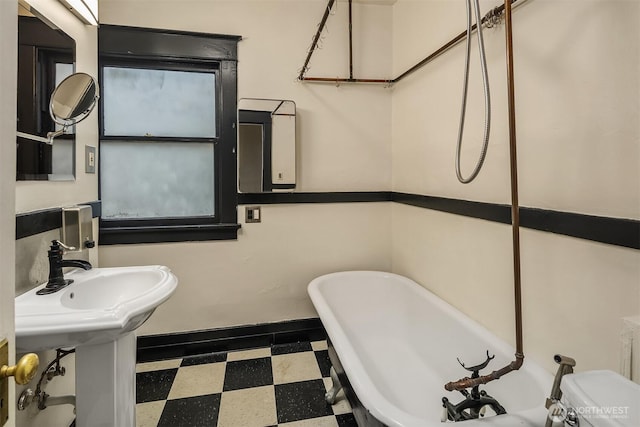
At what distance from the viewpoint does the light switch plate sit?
1687 mm

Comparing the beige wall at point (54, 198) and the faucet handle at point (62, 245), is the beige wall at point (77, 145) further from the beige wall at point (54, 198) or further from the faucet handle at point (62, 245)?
the faucet handle at point (62, 245)

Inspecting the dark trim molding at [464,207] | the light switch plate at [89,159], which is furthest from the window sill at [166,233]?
the dark trim molding at [464,207]

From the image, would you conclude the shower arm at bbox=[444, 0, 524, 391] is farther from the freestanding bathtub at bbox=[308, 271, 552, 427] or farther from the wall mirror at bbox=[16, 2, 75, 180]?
the wall mirror at bbox=[16, 2, 75, 180]

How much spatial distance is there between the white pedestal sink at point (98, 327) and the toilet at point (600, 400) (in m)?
1.15

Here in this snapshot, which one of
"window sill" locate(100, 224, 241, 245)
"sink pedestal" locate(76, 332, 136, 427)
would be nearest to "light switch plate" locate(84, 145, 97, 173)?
"window sill" locate(100, 224, 241, 245)

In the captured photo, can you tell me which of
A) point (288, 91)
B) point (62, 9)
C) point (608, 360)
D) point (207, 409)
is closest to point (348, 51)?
point (288, 91)

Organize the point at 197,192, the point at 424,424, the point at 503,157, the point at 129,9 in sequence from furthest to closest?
the point at 197,192, the point at 129,9, the point at 503,157, the point at 424,424

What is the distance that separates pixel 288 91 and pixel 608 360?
212 cm

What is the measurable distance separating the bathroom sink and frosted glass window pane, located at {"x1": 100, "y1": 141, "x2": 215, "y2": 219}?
0.78 m

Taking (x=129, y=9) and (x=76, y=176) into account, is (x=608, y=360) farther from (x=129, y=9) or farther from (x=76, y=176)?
(x=129, y=9)

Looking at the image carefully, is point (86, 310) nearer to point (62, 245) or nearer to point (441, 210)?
point (62, 245)

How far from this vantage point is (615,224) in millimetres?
903

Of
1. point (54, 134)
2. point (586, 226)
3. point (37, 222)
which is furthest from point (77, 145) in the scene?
point (586, 226)

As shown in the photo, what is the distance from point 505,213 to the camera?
1.31m
